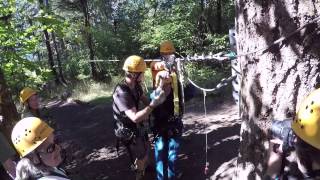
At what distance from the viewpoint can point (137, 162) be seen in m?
5.50

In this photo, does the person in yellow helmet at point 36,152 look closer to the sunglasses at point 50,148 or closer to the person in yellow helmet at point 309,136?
the sunglasses at point 50,148

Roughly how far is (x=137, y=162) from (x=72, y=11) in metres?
24.9

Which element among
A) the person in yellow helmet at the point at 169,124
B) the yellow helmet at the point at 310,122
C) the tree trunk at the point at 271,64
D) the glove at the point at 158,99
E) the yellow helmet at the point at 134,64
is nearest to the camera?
the yellow helmet at the point at 310,122

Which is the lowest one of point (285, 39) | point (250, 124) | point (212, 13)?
point (250, 124)

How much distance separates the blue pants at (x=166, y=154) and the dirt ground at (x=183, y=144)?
0.79 metres

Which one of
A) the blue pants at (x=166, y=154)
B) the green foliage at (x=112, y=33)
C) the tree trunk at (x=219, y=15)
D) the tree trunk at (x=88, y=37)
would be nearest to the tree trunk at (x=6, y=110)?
the blue pants at (x=166, y=154)

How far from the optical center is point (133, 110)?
486cm

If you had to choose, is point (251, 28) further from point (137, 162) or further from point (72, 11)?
point (72, 11)

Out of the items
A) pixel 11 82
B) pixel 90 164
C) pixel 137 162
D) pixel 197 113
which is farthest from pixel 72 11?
pixel 137 162

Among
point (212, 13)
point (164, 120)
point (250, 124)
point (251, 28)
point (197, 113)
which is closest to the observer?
point (251, 28)

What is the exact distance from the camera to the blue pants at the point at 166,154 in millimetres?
5434

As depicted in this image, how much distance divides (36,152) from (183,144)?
5113 mm

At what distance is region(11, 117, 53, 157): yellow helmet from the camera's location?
9.32ft

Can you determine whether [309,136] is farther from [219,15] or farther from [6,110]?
[219,15]
